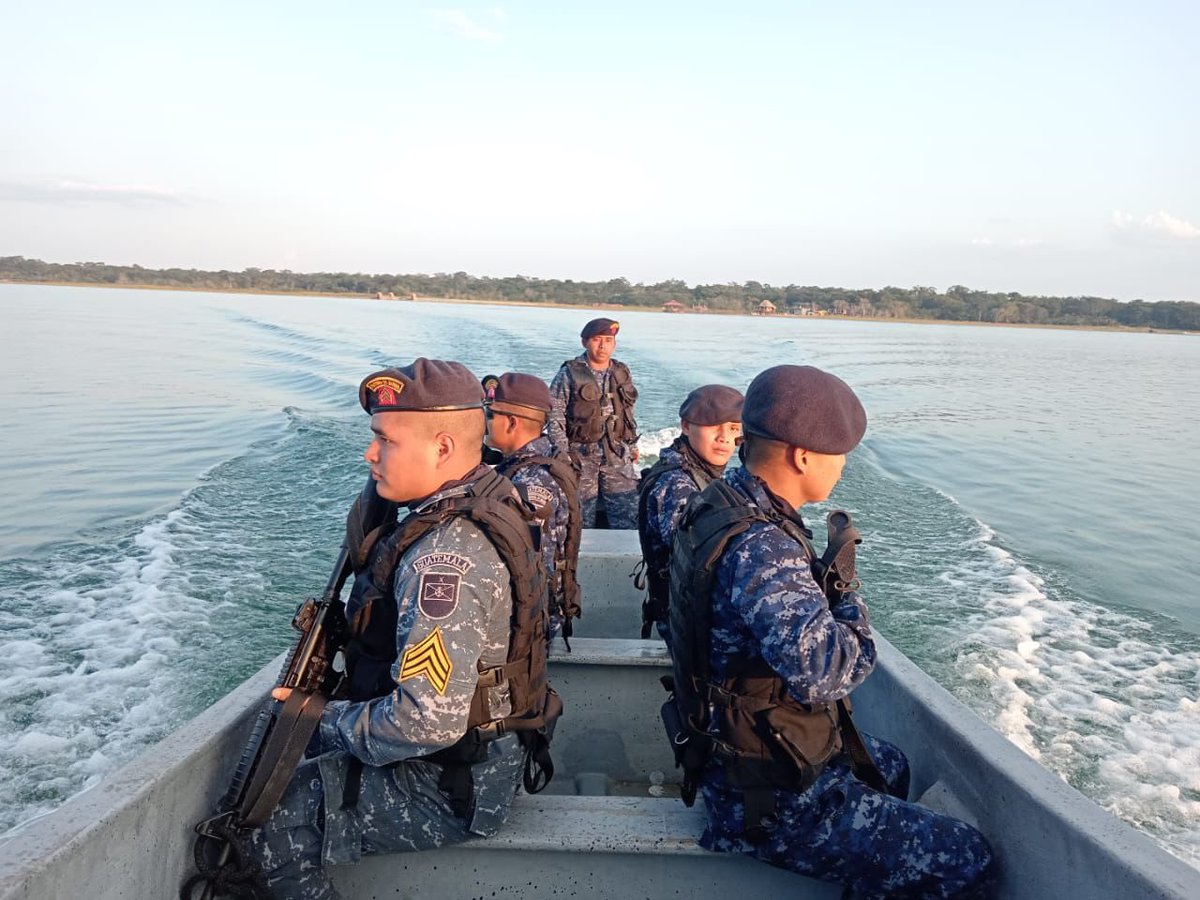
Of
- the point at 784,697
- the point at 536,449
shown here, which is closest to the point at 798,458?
the point at 784,697

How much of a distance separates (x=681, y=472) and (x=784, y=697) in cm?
179

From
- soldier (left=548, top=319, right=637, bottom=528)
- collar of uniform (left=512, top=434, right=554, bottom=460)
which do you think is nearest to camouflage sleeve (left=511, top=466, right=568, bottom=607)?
collar of uniform (left=512, top=434, right=554, bottom=460)

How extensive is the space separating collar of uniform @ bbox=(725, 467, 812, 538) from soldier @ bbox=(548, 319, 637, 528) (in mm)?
4272

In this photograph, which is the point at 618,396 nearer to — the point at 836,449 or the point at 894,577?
the point at 894,577

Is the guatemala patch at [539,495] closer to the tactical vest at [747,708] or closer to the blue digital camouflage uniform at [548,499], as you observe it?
the blue digital camouflage uniform at [548,499]

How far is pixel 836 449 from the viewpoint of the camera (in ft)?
6.89

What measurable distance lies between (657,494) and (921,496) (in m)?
8.19

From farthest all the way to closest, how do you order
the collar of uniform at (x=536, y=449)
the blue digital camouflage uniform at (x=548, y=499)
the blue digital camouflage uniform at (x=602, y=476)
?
1. the blue digital camouflage uniform at (x=602, y=476)
2. the collar of uniform at (x=536, y=449)
3. the blue digital camouflage uniform at (x=548, y=499)

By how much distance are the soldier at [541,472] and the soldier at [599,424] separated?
2.27 meters

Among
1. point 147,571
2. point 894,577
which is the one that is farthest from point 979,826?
point 147,571

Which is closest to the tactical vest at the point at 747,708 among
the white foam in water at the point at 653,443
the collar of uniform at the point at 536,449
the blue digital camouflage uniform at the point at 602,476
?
the collar of uniform at the point at 536,449

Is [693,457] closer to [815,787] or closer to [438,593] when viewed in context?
[815,787]

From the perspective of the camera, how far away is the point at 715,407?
394 cm

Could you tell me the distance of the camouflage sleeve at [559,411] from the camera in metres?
5.84
